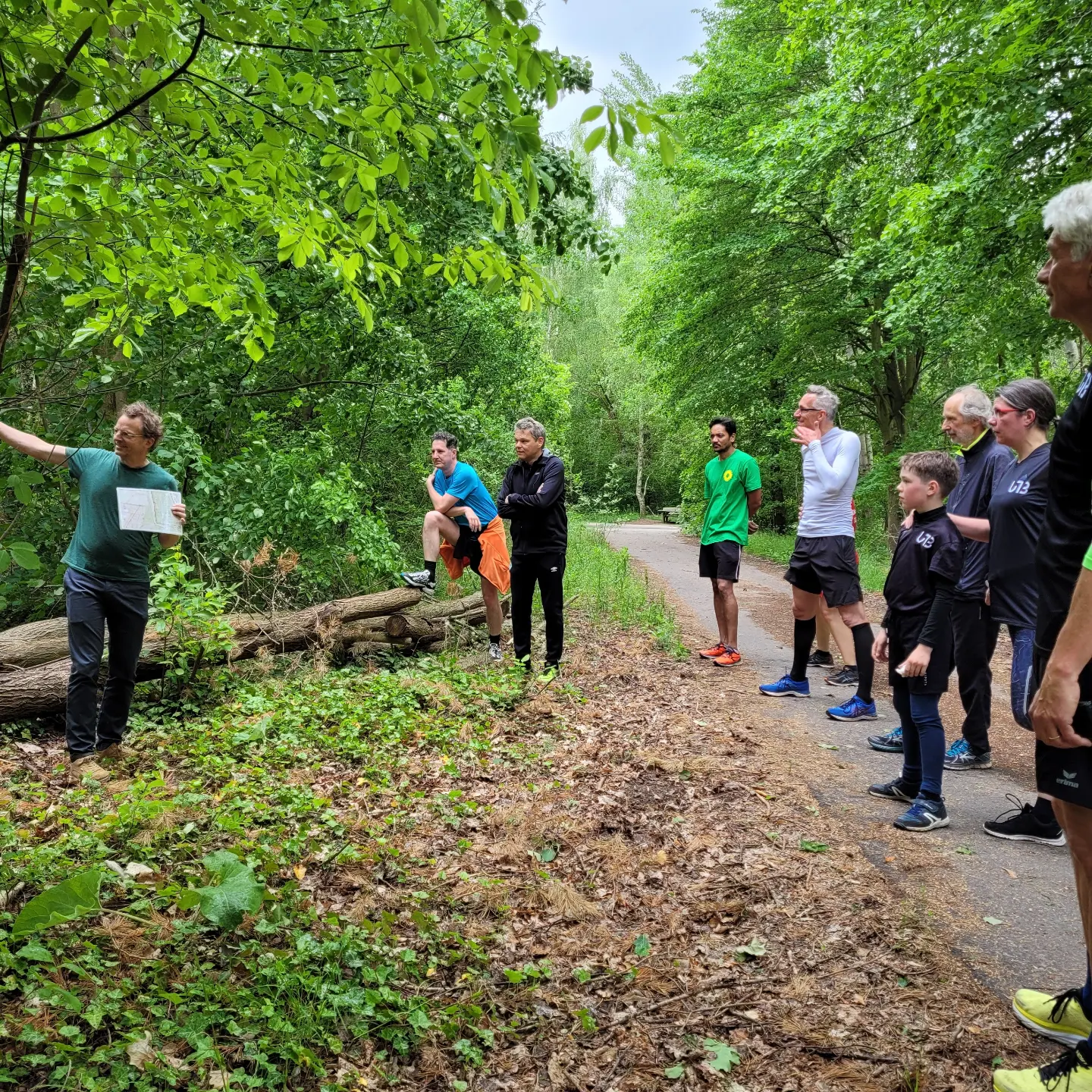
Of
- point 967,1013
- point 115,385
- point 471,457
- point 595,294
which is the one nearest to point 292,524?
point 115,385

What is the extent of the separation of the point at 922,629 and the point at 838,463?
97.8 inches

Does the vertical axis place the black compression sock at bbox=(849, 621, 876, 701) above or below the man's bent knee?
below

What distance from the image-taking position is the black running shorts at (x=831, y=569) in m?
5.88

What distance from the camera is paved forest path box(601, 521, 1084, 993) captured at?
2.86m

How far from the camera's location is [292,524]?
732 centimetres

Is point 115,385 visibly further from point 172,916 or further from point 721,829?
point 721,829

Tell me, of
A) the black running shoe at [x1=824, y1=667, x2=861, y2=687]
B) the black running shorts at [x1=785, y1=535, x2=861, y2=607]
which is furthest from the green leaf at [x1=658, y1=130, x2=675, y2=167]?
the black running shoe at [x1=824, y1=667, x2=861, y2=687]

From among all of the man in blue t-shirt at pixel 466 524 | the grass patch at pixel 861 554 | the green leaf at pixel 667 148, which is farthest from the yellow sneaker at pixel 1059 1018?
the grass patch at pixel 861 554

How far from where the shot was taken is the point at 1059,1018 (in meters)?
2.37

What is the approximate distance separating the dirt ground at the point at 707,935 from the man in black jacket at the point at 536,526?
1.70 metres

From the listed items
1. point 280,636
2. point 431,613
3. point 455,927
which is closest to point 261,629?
point 280,636

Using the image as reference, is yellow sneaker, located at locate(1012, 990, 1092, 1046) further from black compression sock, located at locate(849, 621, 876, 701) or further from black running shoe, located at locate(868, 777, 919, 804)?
black compression sock, located at locate(849, 621, 876, 701)

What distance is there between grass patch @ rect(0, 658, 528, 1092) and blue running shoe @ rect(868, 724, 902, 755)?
2699 millimetres

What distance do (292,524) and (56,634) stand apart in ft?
7.23
